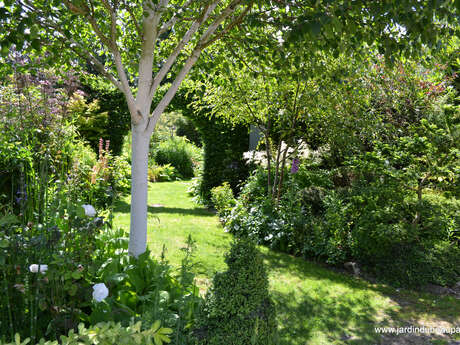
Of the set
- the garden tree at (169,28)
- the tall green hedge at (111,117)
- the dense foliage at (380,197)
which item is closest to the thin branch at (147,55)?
the garden tree at (169,28)

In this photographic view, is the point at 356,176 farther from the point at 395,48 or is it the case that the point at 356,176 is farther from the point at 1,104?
the point at 1,104

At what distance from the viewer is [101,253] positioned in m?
3.28

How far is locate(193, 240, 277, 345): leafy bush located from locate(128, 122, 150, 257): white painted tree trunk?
1376mm

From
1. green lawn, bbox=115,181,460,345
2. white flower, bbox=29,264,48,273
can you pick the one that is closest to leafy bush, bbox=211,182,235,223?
green lawn, bbox=115,181,460,345

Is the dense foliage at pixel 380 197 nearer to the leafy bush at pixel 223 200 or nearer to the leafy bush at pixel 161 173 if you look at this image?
the leafy bush at pixel 223 200

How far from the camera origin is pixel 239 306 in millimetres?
2020

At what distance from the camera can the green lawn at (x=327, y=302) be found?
3.30 m

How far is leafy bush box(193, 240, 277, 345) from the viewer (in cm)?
195

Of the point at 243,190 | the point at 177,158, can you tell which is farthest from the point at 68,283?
the point at 177,158

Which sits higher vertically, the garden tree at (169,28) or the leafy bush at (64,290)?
the garden tree at (169,28)

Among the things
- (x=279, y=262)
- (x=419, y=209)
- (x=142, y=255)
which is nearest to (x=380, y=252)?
(x=419, y=209)

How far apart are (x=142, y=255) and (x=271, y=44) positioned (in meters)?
2.29

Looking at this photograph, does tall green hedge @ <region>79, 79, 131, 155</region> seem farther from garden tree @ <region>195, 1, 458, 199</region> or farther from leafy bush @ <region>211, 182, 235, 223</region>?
garden tree @ <region>195, 1, 458, 199</region>

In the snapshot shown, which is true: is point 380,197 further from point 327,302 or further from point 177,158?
point 177,158
